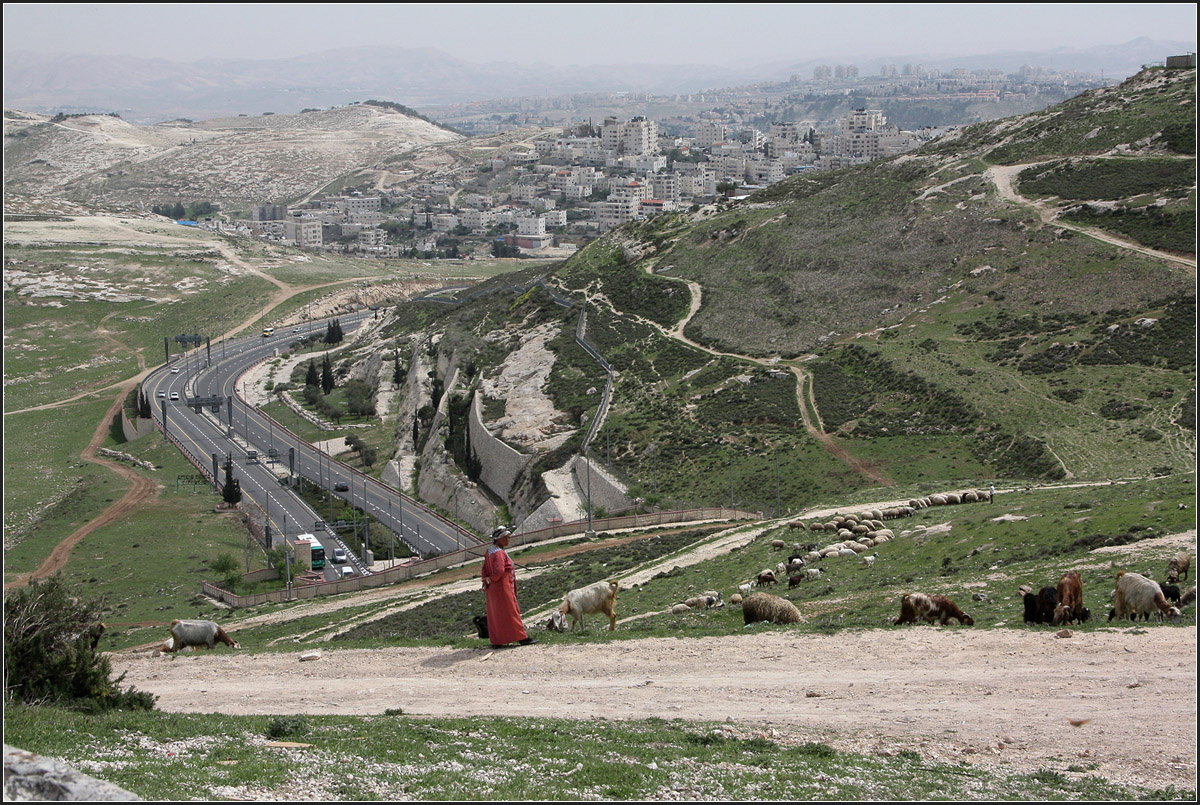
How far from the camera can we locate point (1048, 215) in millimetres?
A: 73938

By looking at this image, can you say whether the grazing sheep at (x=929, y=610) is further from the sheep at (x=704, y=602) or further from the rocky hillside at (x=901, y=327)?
the rocky hillside at (x=901, y=327)

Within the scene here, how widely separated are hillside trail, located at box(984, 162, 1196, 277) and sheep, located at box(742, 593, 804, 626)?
48.6 metres

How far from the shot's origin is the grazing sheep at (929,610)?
20219 mm

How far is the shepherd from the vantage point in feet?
64.4

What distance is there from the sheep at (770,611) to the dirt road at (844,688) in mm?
1407

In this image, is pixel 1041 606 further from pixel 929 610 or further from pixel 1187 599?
pixel 1187 599

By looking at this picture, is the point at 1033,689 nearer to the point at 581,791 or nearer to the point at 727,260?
the point at 581,791

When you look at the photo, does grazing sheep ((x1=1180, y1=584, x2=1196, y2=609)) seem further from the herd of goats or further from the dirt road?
the dirt road

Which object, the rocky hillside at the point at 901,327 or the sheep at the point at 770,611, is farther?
the rocky hillside at the point at 901,327

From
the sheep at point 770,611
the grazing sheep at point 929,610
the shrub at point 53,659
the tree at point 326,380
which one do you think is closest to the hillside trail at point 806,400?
the sheep at point 770,611

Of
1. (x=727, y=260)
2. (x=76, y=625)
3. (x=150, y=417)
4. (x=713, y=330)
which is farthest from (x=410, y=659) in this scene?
(x=150, y=417)

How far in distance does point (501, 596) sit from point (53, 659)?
7684mm

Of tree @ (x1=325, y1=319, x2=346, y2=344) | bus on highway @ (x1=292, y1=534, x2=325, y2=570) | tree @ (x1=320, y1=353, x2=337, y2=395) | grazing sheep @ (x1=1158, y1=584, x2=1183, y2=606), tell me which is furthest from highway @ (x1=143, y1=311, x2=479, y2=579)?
grazing sheep @ (x1=1158, y1=584, x2=1183, y2=606)

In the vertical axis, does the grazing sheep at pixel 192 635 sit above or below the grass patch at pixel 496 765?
below
